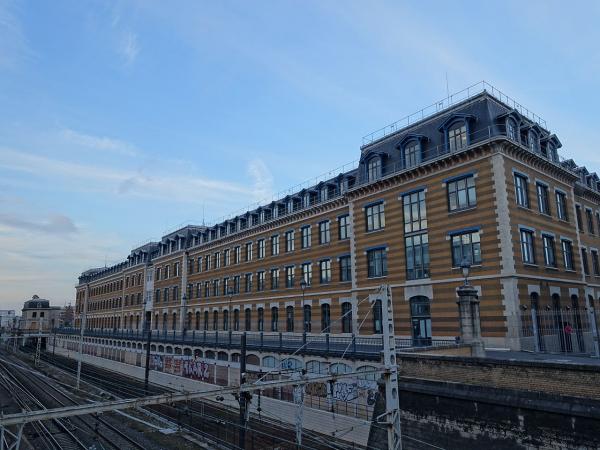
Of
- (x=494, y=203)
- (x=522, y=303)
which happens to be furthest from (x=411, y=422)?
(x=494, y=203)

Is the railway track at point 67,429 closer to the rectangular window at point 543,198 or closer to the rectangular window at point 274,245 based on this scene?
the rectangular window at point 274,245

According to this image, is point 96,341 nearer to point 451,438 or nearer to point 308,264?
point 308,264

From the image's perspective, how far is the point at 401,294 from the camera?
92.0 feet

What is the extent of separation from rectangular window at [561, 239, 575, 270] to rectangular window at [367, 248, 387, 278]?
1178 cm

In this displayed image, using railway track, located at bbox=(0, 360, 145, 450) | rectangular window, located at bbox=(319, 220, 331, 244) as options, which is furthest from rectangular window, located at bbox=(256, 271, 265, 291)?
railway track, located at bbox=(0, 360, 145, 450)

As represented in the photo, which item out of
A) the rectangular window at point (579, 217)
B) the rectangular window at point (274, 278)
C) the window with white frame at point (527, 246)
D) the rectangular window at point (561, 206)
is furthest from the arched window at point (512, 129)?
the rectangular window at point (274, 278)

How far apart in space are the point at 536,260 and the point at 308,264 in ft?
61.2

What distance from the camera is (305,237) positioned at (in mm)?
39312

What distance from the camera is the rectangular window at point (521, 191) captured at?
25062 mm

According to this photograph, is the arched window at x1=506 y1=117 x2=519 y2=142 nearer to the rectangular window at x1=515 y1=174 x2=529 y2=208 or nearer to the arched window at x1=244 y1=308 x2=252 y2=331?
the rectangular window at x1=515 y1=174 x2=529 y2=208

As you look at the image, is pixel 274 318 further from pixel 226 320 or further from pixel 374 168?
pixel 374 168

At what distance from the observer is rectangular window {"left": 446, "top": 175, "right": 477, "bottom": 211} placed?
2503cm

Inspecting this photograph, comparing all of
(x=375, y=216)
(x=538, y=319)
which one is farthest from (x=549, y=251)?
(x=375, y=216)

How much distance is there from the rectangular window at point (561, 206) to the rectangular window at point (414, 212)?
9648 mm
